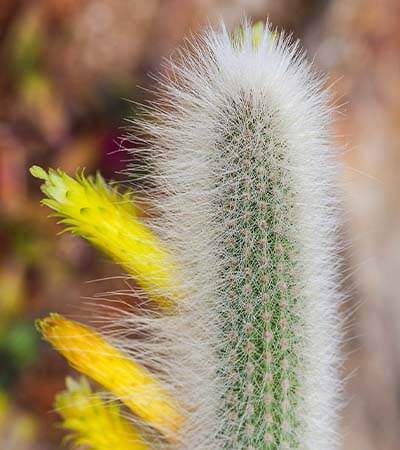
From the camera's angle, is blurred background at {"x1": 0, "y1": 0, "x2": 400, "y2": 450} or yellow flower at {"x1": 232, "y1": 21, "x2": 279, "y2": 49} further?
blurred background at {"x1": 0, "y1": 0, "x2": 400, "y2": 450}

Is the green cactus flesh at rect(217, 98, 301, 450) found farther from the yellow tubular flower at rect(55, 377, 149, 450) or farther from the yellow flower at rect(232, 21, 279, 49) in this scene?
the yellow tubular flower at rect(55, 377, 149, 450)

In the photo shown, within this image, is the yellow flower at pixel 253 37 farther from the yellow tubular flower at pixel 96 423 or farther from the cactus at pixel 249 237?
the yellow tubular flower at pixel 96 423

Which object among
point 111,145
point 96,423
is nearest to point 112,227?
point 96,423

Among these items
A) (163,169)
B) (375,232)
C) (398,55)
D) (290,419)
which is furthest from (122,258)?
(398,55)

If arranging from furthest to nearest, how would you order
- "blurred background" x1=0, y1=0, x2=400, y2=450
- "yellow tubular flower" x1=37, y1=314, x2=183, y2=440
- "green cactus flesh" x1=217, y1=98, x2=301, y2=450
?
"blurred background" x1=0, y1=0, x2=400, y2=450
"yellow tubular flower" x1=37, y1=314, x2=183, y2=440
"green cactus flesh" x1=217, y1=98, x2=301, y2=450

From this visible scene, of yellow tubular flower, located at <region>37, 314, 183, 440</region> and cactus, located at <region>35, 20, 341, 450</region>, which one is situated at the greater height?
cactus, located at <region>35, 20, 341, 450</region>

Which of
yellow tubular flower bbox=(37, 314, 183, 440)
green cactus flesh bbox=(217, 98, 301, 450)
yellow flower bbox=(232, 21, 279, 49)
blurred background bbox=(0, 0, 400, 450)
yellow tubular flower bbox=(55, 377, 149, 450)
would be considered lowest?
yellow tubular flower bbox=(55, 377, 149, 450)

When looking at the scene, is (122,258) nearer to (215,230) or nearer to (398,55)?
(215,230)

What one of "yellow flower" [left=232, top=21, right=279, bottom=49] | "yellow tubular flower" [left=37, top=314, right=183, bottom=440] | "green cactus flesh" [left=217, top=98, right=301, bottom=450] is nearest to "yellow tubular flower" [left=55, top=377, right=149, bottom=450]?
"yellow tubular flower" [left=37, top=314, right=183, bottom=440]
